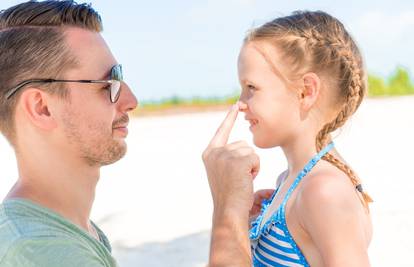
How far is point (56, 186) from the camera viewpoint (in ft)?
7.92

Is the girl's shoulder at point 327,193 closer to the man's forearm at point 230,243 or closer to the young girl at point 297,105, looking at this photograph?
the young girl at point 297,105

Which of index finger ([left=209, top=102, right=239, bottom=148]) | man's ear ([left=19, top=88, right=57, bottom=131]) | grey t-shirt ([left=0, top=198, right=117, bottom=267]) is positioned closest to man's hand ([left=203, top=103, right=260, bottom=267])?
index finger ([left=209, top=102, right=239, bottom=148])

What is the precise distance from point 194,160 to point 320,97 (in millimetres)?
9931

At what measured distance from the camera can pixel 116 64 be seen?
106 inches

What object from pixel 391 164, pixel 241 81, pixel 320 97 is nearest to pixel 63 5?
pixel 241 81

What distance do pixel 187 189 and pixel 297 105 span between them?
24.4ft

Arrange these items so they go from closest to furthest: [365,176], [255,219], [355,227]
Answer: [355,227]
[255,219]
[365,176]

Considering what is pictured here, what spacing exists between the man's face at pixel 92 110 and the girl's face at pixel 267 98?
52 cm

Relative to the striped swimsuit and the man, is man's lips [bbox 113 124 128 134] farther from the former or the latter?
the striped swimsuit

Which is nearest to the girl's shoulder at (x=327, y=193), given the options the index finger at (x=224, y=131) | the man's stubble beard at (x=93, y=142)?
the index finger at (x=224, y=131)

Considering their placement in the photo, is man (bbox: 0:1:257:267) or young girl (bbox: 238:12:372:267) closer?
man (bbox: 0:1:257:267)

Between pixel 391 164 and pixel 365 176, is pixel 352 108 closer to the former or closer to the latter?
pixel 365 176

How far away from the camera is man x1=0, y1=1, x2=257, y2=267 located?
2.38m

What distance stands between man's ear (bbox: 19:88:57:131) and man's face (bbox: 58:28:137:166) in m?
0.06
